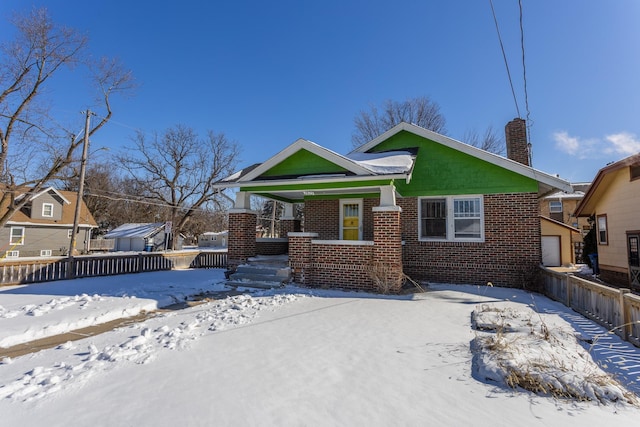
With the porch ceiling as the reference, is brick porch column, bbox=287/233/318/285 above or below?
below

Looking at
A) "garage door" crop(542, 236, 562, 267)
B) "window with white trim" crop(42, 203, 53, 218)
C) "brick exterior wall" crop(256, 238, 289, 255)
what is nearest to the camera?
"brick exterior wall" crop(256, 238, 289, 255)

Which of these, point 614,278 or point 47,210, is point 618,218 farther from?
point 47,210

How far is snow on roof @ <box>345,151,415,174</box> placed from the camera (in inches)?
351

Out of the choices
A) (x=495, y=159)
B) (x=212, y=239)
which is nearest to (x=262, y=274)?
(x=495, y=159)

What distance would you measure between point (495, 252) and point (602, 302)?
431 cm

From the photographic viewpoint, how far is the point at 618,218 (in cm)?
1211

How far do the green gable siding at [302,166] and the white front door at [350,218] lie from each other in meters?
2.43

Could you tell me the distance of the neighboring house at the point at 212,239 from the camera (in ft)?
176

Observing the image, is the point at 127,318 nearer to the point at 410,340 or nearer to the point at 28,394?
the point at 28,394

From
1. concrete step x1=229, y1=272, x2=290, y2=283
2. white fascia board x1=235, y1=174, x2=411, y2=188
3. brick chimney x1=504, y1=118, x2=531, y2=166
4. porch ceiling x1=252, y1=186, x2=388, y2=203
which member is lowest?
concrete step x1=229, y1=272, x2=290, y2=283

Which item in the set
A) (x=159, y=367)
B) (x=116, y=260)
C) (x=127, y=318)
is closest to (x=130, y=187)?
(x=116, y=260)

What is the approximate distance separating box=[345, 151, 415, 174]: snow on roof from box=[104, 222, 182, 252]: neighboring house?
3383cm

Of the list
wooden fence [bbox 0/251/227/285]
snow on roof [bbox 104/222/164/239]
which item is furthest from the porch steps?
snow on roof [bbox 104/222/164/239]

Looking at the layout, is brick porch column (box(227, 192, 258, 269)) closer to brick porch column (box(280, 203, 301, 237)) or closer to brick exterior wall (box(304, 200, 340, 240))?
brick exterior wall (box(304, 200, 340, 240))
